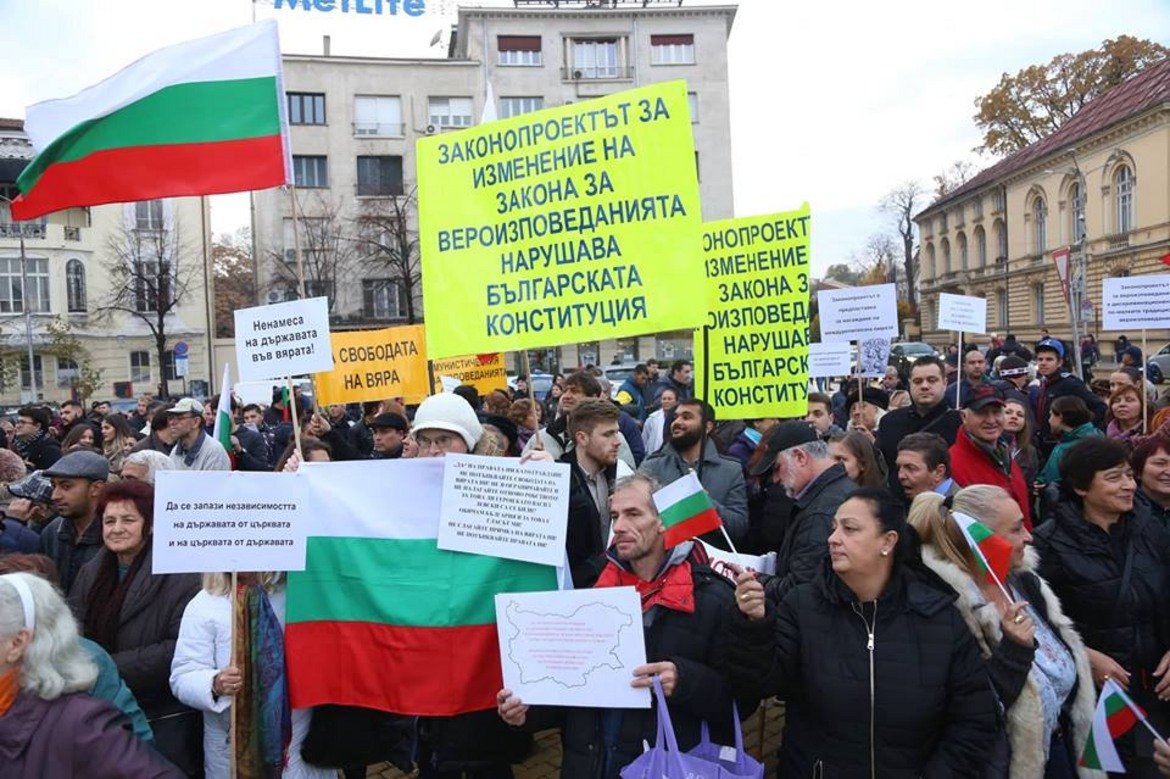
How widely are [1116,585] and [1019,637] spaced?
98 centimetres

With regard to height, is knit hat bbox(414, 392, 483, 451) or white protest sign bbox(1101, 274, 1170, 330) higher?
white protest sign bbox(1101, 274, 1170, 330)

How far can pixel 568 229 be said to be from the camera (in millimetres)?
4016

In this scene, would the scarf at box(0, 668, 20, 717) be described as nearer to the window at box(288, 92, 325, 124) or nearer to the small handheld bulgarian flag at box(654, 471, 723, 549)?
the small handheld bulgarian flag at box(654, 471, 723, 549)

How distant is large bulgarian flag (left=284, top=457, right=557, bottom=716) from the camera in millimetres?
3637

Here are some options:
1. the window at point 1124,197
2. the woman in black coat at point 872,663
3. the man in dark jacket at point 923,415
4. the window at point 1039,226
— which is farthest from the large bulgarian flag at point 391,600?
the window at point 1039,226

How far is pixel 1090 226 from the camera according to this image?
46.5m

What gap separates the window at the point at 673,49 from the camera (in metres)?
46.4

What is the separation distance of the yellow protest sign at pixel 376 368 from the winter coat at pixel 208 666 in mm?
5819

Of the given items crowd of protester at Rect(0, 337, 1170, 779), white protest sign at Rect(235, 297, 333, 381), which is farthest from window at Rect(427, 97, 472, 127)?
crowd of protester at Rect(0, 337, 1170, 779)

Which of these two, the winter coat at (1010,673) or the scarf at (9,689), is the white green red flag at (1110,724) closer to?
the winter coat at (1010,673)

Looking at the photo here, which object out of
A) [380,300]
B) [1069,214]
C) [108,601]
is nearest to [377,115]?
[380,300]

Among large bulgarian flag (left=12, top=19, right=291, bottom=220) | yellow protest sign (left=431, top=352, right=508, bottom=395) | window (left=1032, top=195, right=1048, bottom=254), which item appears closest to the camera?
large bulgarian flag (left=12, top=19, right=291, bottom=220)

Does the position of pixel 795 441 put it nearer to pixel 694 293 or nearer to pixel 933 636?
pixel 694 293

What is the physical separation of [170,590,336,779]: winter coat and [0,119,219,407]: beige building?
4141cm
